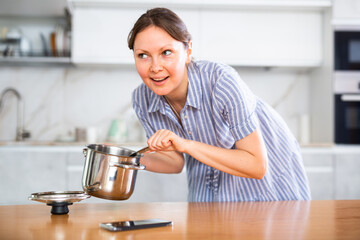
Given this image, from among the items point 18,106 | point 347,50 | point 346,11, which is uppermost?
point 346,11

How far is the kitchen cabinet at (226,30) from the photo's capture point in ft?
10.2

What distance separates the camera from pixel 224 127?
144cm

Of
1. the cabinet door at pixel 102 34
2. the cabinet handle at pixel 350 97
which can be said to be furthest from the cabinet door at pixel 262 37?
the cabinet door at pixel 102 34

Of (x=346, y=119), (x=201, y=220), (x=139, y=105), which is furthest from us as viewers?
(x=346, y=119)

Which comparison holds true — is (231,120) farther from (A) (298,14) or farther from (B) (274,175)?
(A) (298,14)

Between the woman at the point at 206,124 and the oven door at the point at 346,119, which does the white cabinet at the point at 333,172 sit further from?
the woman at the point at 206,124

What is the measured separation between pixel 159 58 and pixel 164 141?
27 centimetres

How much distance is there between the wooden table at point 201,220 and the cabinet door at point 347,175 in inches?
68.9

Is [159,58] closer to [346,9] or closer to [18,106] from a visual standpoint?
[346,9]

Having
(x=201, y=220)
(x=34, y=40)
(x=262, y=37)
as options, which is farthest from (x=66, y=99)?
(x=201, y=220)

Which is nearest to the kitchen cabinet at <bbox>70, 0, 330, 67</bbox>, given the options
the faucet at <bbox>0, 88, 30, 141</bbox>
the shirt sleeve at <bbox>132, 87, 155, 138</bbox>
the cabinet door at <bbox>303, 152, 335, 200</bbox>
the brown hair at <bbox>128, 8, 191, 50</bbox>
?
the faucet at <bbox>0, 88, 30, 141</bbox>

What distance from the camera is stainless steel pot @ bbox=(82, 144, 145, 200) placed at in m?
1.06

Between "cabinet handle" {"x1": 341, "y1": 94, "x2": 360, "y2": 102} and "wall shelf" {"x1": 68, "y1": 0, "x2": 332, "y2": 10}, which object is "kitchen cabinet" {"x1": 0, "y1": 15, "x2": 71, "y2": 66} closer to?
"wall shelf" {"x1": 68, "y1": 0, "x2": 332, "y2": 10}

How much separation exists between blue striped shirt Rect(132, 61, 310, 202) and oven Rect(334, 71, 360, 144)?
1.56m
